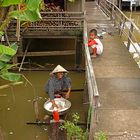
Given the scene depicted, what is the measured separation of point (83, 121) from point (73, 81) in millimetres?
2608

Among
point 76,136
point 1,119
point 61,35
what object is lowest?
point 1,119

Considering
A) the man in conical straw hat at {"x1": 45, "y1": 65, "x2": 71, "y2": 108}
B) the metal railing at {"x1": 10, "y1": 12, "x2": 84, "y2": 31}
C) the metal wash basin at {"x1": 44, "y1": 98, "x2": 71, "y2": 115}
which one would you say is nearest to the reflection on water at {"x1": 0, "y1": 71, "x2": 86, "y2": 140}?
the metal wash basin at {"x1": 44, "y1": 98, "x2": 71, "y2": 115}

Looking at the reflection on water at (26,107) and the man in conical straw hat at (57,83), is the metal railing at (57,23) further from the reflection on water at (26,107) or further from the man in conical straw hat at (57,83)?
the man in conical straw hat at (57,83)

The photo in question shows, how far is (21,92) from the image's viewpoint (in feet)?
31.1

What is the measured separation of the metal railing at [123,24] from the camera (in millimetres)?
9171

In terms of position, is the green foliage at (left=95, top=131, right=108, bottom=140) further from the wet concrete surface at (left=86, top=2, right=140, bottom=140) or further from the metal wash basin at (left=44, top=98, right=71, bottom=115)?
the metal wash basin at (left=44, top=98, right=71, bottom=115)

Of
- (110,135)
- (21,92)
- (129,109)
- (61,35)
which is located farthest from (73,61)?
(110,135)

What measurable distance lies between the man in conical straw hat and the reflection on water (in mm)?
674

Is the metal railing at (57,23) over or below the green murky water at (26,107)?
over

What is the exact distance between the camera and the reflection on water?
24.7 ft

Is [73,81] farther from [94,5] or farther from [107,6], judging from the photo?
[94,5]

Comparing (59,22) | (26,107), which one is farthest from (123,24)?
(26,107)

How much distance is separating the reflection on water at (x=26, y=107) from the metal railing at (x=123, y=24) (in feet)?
6.13

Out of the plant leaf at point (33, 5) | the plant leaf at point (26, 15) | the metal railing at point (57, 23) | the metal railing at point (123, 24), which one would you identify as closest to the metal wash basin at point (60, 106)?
the metal railing at point (123, 24)
